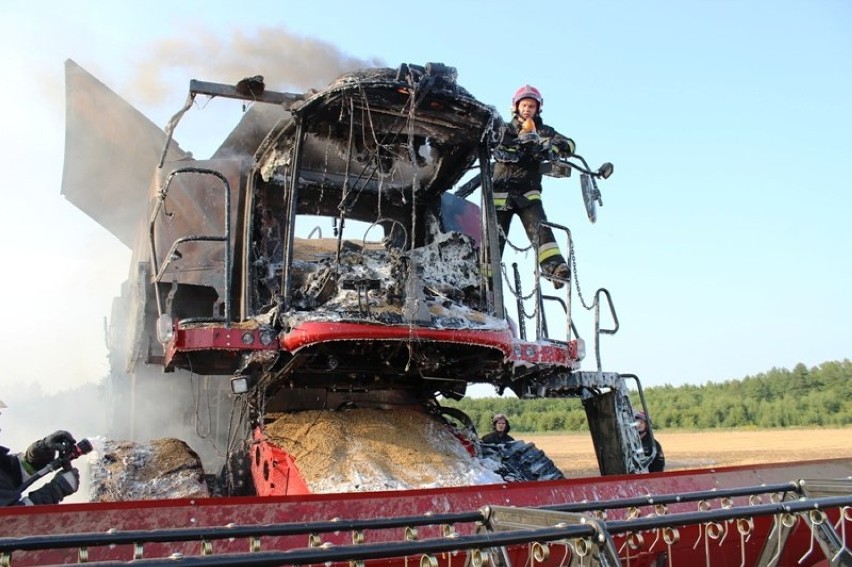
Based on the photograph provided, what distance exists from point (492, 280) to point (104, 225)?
5800 millimetres

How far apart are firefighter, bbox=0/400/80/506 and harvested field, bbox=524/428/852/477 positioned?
47.5 feet

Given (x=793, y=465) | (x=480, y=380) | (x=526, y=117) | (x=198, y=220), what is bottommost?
(x=793, y=465)

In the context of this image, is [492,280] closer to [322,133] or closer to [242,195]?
[322,133]

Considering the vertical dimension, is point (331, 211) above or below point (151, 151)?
below

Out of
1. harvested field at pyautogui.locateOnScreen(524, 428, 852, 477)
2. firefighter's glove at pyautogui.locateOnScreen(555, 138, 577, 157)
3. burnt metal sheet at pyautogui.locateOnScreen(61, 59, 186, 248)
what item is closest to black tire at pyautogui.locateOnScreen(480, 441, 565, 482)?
firefighter's glove at pyautogui.locateOnScreen(555, 138, 577, 157)

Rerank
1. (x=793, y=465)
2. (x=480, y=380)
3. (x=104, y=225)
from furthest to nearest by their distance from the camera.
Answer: (x=104, y=225) < (x=480, y=380) < (x=793, y=465)

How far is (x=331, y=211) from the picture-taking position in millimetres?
6957

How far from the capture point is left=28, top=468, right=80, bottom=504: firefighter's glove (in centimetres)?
465

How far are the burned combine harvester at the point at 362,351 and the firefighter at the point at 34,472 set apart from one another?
2.99ft

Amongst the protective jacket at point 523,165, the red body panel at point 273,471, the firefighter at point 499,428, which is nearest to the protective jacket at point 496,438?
the firefighter at point 499,428

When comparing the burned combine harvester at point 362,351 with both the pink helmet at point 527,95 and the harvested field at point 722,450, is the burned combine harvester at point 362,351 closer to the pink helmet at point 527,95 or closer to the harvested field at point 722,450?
the pink helmet at point 527,95

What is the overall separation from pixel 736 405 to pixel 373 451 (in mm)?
Result: 38321

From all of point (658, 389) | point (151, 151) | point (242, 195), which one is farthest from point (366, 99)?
point (658, 389)

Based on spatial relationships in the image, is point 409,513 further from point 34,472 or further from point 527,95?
point 527,95
